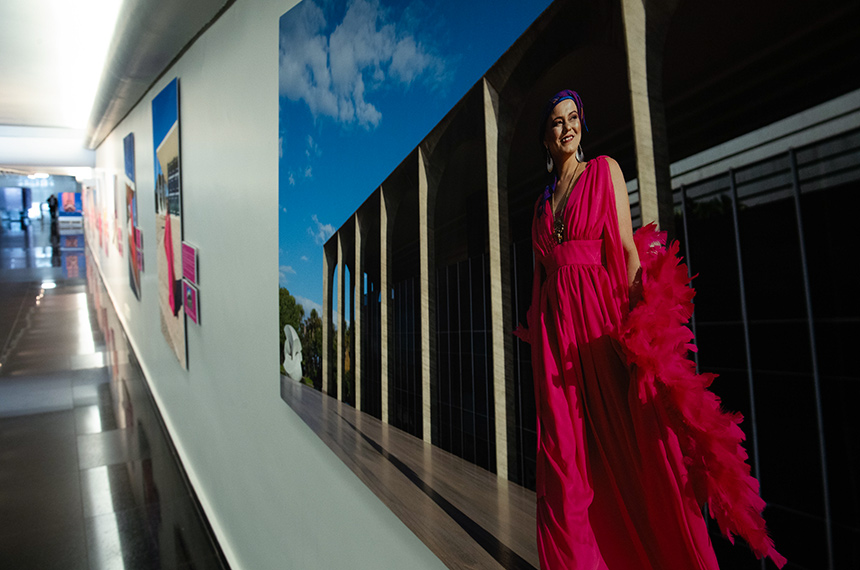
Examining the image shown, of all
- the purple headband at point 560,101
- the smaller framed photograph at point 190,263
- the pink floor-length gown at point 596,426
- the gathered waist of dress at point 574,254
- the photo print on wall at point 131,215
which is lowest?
the pink floor-length gown at point 596,426

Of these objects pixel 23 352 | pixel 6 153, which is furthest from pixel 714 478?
pixel 6 153

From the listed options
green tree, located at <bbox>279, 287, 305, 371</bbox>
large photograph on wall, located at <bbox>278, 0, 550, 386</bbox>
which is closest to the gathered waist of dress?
large photograph on wall, located at <bbox>278, 0, 550, 386</bbox>

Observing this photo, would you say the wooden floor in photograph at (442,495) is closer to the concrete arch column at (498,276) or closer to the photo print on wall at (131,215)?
the concrete arch column at (498,276)

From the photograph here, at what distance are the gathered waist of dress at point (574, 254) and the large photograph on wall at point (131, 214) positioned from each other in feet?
18.5

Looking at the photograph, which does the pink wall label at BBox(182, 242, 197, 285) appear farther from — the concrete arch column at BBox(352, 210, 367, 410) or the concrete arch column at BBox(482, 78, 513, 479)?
the concrete arch column at BBox(482, 78, 513, 479)

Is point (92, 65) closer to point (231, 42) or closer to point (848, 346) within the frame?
point (231, 42)

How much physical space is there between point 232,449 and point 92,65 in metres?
4.16

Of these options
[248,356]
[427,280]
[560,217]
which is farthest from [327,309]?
[248,356]

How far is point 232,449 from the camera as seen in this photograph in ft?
8.50

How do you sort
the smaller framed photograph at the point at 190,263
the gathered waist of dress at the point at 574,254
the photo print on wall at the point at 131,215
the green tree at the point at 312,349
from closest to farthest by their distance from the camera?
1. the gathered waist of dress at the point at 574,254
2. the green tree at the point at 312,349
3. the smaller framed photograph at the point at 190,263
4. the photo print on wall at the point at 131,215

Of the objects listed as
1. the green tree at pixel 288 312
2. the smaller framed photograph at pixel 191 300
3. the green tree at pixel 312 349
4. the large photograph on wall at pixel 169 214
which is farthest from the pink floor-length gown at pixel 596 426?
the large photograph on wall at pixel 169 214

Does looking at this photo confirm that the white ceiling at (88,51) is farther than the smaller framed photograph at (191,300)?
No

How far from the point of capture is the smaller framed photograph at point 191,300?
9.93ft

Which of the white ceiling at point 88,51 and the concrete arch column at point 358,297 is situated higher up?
the white ceiling at point 88,51
